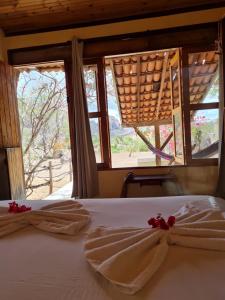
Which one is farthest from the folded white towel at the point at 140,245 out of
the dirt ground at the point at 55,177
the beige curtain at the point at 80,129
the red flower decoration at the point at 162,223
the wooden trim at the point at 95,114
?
the dirt ground at the point at 55,177

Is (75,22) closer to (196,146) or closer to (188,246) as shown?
(196,146)

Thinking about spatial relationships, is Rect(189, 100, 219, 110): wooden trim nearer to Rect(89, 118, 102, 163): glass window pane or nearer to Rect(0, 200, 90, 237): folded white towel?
Rect(89, 118, 102, 163): glass window pane

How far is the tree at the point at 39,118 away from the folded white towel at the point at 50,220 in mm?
2937

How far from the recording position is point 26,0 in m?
2.96

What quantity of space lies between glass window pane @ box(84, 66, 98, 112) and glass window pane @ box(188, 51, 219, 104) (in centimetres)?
118

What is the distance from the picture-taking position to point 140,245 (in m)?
0.97

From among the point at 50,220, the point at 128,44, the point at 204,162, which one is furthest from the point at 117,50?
the point at 50,220

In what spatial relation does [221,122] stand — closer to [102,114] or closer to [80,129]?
[102,114]

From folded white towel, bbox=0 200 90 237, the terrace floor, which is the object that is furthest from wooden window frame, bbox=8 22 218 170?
folded white towel, bbox=0 200 90 237

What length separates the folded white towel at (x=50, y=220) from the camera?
1.30m

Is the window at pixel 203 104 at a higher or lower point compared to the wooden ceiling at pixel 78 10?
lower

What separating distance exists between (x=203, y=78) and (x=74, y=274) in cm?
286

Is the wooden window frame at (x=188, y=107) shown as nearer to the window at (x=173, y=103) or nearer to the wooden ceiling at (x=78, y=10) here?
the window at (x=173, y=103)

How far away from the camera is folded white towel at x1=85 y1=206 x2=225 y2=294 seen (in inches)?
33.9
